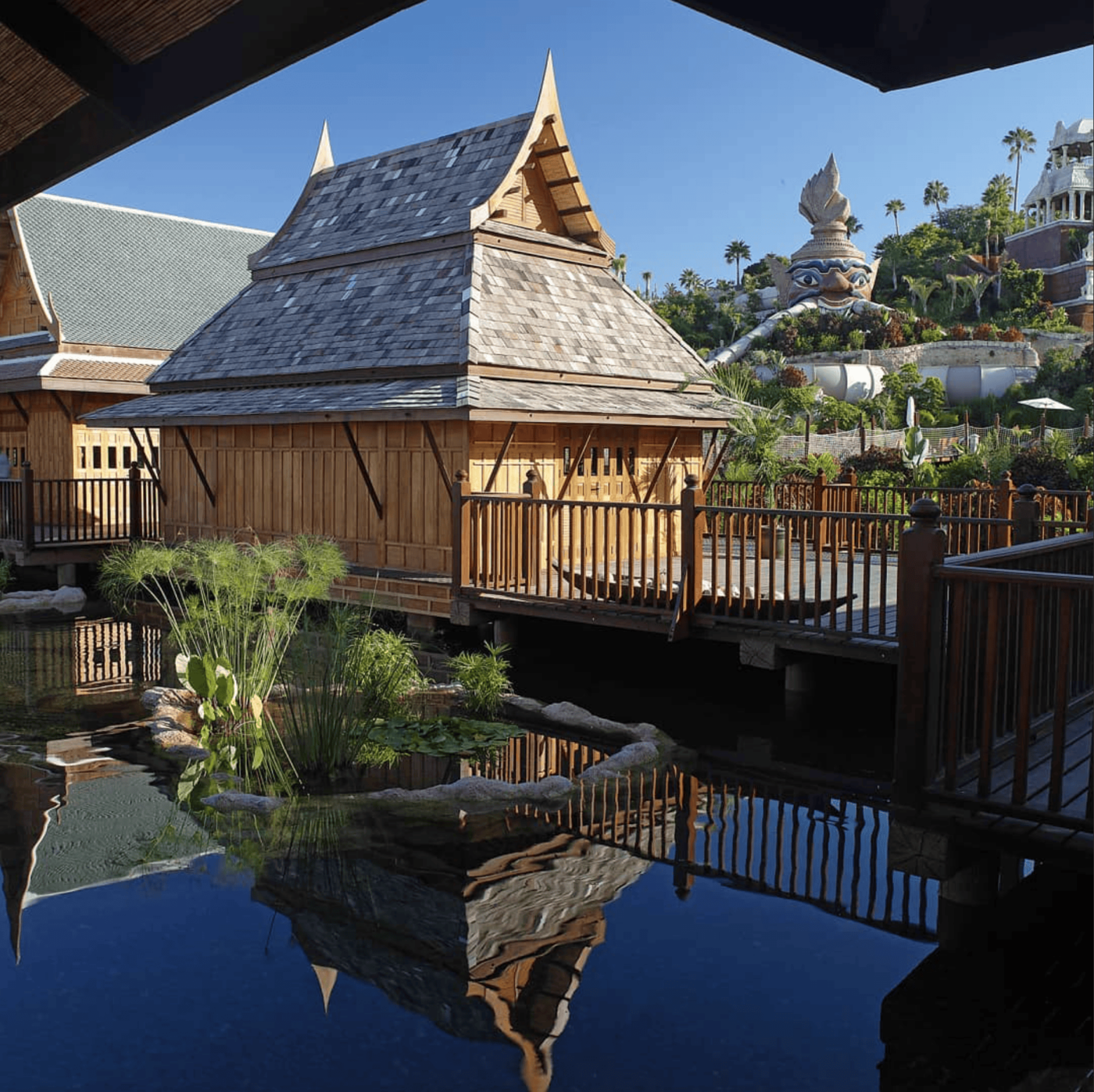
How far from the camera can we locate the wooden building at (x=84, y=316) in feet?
66.2

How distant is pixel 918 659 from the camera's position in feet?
17.3

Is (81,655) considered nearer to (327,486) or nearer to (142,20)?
(327,486)

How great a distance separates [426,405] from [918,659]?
757 cm

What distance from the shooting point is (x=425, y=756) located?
28.2 feet

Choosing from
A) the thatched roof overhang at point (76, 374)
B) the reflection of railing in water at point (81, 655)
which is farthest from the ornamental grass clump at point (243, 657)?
the thatched roof overhang at point (76, 374)

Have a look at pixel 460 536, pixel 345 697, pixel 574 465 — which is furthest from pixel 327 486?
pixel 345 697

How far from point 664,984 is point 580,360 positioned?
10.3 metres

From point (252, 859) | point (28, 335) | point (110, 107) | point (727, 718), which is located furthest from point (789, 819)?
point (28, 335)

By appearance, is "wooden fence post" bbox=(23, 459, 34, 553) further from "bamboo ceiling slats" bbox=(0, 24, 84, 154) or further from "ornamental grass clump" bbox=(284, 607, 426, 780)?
"bamboo ceiling slats" bbox=(0, 24, 84, 154)

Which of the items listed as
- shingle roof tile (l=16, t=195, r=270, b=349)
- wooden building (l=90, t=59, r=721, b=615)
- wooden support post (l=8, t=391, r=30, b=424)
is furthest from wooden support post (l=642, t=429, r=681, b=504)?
wooden support post (l=8, t=391, r=30, b=424)

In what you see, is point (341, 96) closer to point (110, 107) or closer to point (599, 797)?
point (599, 797)

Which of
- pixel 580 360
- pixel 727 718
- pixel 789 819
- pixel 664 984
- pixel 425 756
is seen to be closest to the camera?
pixel 664 984

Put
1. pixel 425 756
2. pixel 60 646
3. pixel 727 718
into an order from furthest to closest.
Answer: pixel 60 646 → pixel 727 718 → pixel 425 756

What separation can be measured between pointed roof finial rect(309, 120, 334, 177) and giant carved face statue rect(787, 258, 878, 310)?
46899 millimetres
